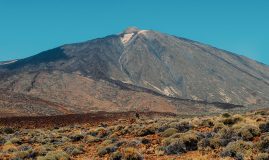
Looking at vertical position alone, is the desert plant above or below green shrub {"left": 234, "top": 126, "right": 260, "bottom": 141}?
below

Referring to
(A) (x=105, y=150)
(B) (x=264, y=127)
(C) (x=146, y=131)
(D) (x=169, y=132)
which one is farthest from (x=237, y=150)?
(C) (x=146, y=131)

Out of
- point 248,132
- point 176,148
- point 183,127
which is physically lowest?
point 176,148

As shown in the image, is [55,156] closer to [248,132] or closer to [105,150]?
[105,150]

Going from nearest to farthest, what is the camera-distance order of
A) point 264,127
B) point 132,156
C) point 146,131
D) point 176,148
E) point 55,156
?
point 132,156
point 55,156
point 176,148
point 264,127
point 146,131

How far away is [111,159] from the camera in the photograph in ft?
59.5

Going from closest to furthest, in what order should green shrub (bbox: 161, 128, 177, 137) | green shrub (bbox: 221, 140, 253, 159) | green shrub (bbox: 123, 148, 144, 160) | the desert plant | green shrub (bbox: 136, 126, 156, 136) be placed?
green shrub (bbox: 221, 140, 253, 159), green shrub (bbox: 123, 148, 144, 160), the desert plant, green shrub (bbox: 161, 128, 177, 137), green shrub (bbox: 136, 126, 156, 136)

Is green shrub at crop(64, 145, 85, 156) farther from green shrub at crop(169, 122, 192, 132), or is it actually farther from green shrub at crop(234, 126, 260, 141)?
green shrub at crop(234, 126, 260, 141)

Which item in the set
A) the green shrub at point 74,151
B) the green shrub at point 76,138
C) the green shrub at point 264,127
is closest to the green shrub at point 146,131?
the green shrub at point 76,138

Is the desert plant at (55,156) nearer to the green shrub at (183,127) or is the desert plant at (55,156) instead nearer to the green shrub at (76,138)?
the green shrub at (183,127)

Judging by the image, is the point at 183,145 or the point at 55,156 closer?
the point at 55,156

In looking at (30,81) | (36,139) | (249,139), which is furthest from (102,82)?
(249,139)

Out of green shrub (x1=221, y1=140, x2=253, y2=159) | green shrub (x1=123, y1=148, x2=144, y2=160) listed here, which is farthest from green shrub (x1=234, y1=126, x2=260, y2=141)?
green shrub (x1=123, y1=148, x2=144, y2=160)

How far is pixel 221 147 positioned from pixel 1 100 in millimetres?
86024

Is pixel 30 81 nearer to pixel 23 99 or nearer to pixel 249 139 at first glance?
pixel 23 99
